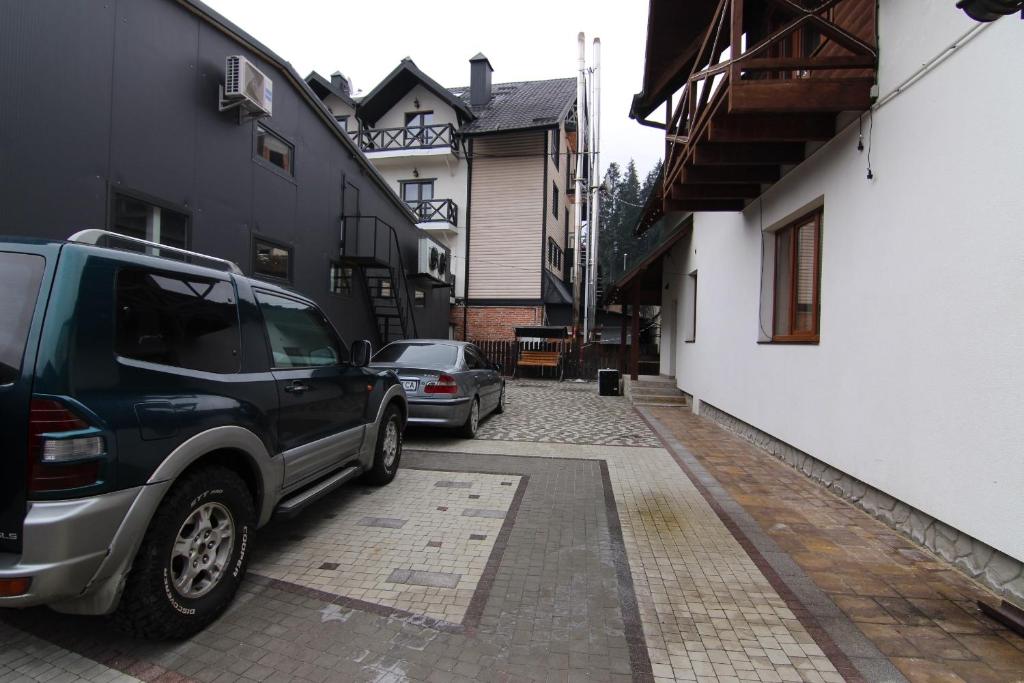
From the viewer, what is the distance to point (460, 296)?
22438 millimetres

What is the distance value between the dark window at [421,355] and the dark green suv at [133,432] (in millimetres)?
4156

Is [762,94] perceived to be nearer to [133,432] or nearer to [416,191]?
[133,432]

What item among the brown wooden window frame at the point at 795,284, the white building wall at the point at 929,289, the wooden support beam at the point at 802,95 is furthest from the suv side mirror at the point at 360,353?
the brown wooden window frame at the point at 795,284

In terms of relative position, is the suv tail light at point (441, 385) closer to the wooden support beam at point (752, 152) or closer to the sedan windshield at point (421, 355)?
the sedan windshield at point (421, 355)

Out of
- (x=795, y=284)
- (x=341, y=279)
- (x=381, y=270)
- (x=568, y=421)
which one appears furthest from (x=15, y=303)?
(x=381, y=270)

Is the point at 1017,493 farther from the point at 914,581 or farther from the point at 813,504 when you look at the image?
the point at 813,504

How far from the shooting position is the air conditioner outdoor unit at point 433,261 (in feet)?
52.9

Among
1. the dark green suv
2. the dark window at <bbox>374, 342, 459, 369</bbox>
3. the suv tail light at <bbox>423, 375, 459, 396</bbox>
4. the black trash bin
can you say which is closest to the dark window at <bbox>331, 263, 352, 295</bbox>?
the dark window at <bbox>374, 342, 459, 369</bbox>

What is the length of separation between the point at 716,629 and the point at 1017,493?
73.2 inches

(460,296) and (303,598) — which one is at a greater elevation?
(460,296)

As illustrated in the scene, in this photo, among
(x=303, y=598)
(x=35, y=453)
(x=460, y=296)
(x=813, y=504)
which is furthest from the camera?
(x=460, y=296)

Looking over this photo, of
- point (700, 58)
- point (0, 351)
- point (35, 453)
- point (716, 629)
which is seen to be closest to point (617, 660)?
point (716, 629)

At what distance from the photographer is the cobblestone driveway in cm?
254

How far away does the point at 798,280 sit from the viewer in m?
6.48
